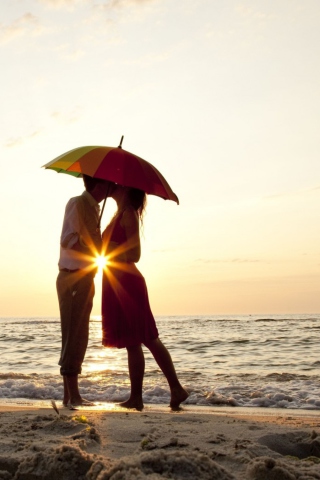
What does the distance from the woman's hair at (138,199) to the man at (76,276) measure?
1.07 feet

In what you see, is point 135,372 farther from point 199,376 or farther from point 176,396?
point 199,376

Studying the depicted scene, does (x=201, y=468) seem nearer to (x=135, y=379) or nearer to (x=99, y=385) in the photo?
(x=135, y=379)

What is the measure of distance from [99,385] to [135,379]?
2.04 meters

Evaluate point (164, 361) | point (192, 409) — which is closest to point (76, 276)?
point (164, 361)

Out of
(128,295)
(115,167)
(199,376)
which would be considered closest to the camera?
(115,167)

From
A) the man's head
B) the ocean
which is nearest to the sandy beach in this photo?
the ocean

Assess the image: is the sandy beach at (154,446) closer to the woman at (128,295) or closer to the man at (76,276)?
the man at (76,276)

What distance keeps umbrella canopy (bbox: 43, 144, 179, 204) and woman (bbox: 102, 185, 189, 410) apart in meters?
0.21

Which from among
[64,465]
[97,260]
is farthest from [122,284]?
[64,465]

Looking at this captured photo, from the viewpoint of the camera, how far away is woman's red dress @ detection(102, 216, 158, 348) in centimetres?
494

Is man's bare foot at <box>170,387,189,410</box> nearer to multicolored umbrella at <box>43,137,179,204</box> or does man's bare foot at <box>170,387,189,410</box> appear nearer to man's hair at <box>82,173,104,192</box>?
multicolored umbrella at <box>43,137,179,204</box>

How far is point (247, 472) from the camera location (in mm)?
2494

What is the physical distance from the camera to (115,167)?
15.5 feet

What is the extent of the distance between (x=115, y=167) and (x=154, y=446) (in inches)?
97.0
